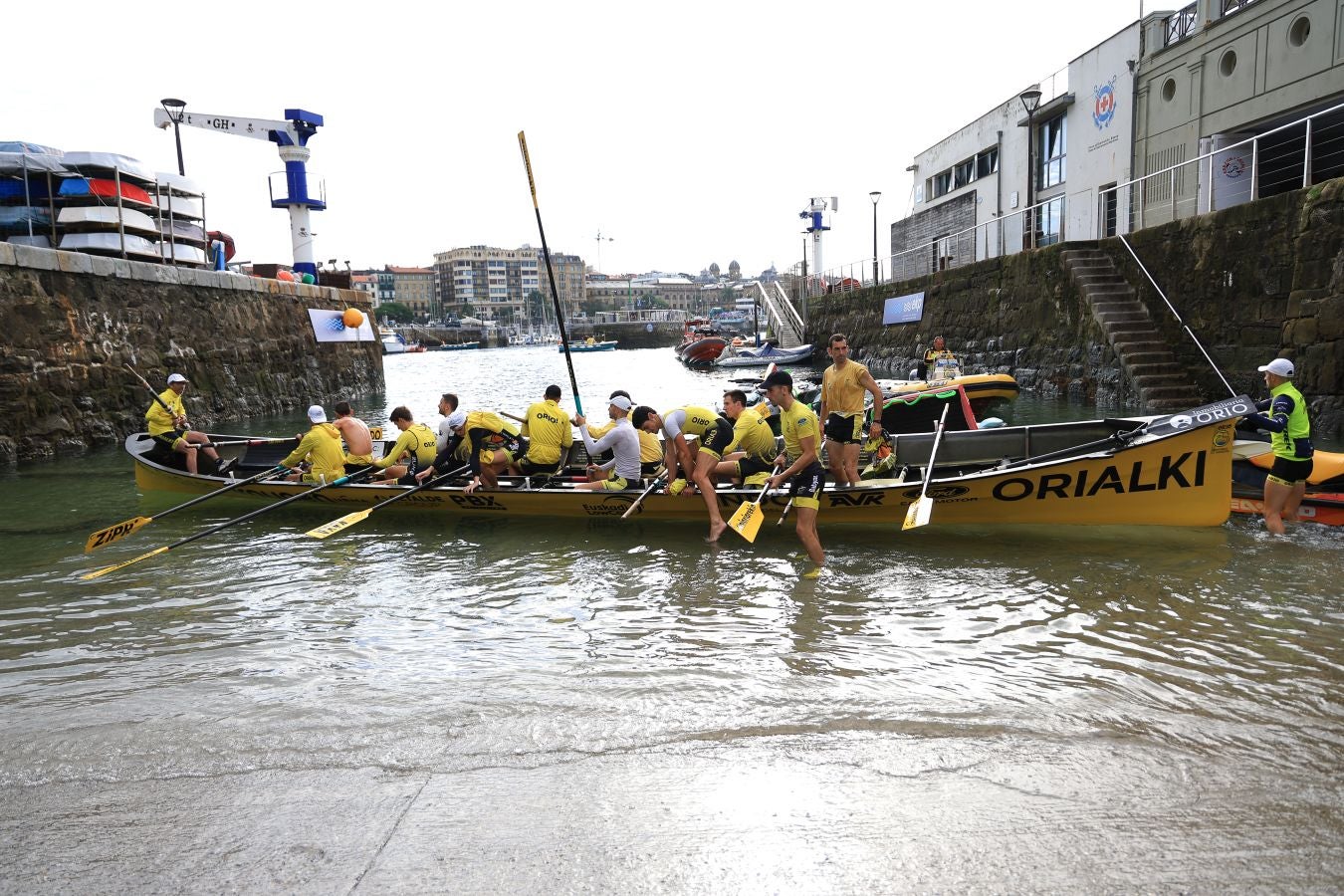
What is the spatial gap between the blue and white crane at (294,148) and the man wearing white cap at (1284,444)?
89.2 feet

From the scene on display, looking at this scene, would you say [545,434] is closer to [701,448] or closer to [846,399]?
[701,448]

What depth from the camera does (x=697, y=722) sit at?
452 cm

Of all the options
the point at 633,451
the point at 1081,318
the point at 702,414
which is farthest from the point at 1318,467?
the point at 1081,318

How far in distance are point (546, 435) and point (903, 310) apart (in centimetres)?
2091

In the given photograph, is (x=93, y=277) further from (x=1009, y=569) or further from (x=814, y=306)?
(x=814, y=306)

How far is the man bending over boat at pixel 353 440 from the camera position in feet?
35.9

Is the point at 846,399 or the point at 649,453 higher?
the point at 846,399

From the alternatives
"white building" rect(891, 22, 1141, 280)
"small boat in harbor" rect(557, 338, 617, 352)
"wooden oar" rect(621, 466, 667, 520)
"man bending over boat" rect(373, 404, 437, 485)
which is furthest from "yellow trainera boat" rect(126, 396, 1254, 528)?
"small boat in harbor" rect(557, 338, 617, 352)

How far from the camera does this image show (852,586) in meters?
6.94

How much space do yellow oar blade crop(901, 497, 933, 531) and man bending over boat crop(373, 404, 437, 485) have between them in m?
5.95

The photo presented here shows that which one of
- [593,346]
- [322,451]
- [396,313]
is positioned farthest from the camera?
[396,313]

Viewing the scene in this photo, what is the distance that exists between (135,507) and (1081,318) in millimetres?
17827

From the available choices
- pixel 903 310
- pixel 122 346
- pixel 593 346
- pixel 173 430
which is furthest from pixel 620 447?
pixel 593 346

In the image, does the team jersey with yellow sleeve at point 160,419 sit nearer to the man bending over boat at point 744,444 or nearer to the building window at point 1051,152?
the man bending over boat at point 744,444
